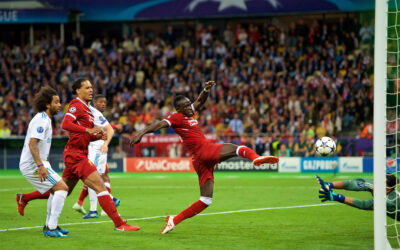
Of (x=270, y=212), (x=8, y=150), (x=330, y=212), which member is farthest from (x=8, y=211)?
(x=8, y=150)

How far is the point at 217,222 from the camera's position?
1116 centimetres

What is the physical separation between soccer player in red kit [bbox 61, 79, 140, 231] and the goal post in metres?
4.12

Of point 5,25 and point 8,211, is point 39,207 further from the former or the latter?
point 5,25

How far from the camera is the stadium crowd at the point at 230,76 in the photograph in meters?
26.6

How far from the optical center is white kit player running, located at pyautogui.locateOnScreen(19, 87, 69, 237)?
365 inches

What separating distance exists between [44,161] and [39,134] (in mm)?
509

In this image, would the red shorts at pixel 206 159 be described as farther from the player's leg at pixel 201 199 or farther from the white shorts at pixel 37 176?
the white shorts at pixel 37 176

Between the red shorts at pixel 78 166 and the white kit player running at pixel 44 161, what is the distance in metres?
0.31

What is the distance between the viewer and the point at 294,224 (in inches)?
420

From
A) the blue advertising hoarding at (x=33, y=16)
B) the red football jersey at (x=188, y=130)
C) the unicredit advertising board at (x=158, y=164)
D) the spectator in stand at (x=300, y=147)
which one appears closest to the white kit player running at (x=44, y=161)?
the red football jersey at (x=188, y=130)

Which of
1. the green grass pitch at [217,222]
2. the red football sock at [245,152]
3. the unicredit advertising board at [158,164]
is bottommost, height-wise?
the green grass pitch at [217,222]

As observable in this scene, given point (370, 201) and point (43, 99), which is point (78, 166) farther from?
point (370, 201)

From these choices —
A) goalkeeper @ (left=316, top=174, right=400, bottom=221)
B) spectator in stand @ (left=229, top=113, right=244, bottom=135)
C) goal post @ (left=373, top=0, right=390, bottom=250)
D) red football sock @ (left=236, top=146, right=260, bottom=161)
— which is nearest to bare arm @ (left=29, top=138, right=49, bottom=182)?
red football sock @ (left=236, top=146, right=260, bottom=161)

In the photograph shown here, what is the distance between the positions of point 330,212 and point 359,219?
112 centimetres
